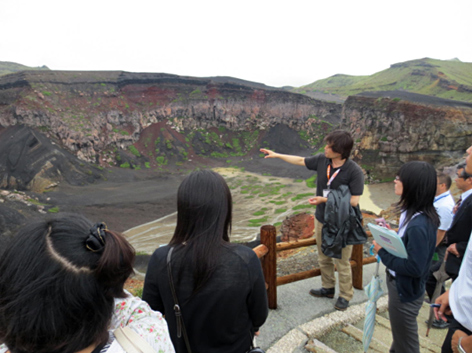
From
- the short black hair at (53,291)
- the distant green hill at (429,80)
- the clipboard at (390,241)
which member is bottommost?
the clipboard at (390,241)

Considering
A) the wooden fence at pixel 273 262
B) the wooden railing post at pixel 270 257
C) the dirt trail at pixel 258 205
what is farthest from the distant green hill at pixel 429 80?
the wooden railing post at pixel 270 257

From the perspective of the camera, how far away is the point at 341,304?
12.3ft

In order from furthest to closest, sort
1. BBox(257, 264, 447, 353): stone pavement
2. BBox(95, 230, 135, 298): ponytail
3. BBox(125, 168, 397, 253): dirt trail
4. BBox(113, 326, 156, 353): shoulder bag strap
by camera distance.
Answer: BBox(125, 168, 397, 253): dirt trail, BBox(257, 264, 447, 353): stone pavement, BBox(95, 230, 135, 298): ponytail, BBox(113, 326, 156, 353): shoulder bag strap

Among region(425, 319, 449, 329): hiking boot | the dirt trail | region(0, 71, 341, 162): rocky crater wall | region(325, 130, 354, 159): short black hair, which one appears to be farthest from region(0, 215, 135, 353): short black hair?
region(0, 71, 341, 162): rocky crater wall

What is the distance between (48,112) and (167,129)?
15225 mm

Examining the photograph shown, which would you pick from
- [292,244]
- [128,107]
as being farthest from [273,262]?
[128,107]

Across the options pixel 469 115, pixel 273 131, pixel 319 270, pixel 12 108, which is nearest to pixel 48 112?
pixel 12 108

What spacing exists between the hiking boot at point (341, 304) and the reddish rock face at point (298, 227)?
10142 mm

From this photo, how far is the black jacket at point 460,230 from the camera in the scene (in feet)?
8.18

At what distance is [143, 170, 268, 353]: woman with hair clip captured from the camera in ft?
5.05

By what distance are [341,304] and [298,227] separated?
12.2 m

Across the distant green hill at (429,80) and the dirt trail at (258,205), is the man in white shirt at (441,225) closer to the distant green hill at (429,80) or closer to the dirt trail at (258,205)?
the dirt trail at (258,205)

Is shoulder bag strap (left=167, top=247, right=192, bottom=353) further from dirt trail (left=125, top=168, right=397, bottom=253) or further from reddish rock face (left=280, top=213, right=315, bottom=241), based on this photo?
dirt trail (left=125, top=168, right=397, bottom=253)

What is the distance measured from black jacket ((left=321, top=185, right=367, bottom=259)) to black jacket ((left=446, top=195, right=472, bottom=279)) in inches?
36.4
